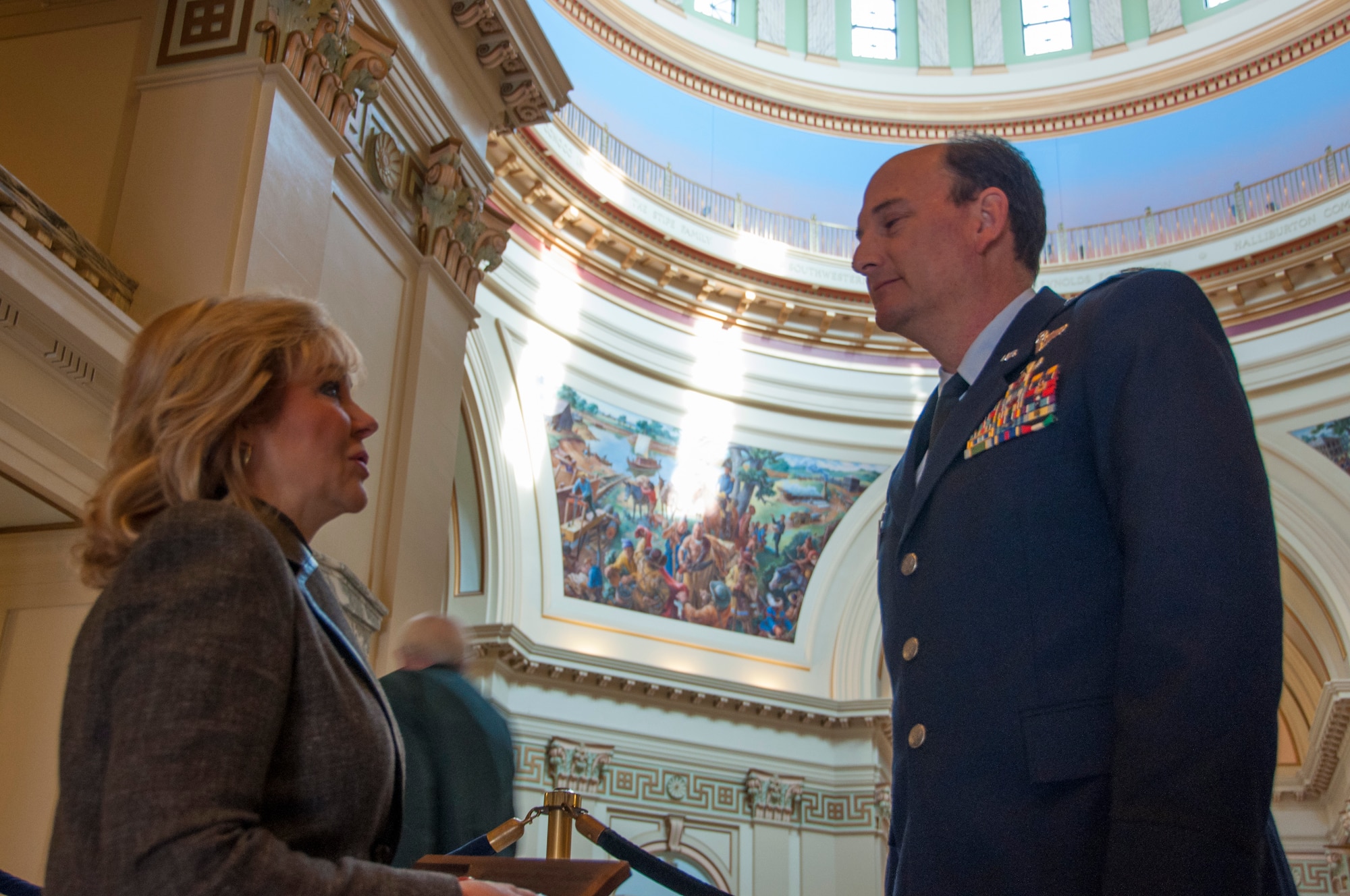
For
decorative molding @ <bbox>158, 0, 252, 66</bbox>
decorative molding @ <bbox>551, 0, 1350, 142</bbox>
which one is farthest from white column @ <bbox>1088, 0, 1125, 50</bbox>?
decorative molding @ <bbox>158, 0, 252, 66</bbox>

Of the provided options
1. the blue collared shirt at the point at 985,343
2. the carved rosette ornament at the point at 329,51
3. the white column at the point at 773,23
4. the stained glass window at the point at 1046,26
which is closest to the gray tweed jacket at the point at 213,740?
the blue collared shirt at the point at 985,343

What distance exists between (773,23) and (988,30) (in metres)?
3.21

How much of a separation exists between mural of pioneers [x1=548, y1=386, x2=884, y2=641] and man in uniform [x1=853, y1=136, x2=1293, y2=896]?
39.7 feet

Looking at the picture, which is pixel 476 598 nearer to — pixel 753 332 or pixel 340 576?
pixel 753 332

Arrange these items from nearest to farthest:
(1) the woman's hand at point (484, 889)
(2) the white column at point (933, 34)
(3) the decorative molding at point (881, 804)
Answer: (1) the woman's hand at point (484, 889), (3) the decorative molding at point (881, 804), (2) the white column at point (933, 34)

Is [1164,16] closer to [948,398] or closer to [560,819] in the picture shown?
[560,819]

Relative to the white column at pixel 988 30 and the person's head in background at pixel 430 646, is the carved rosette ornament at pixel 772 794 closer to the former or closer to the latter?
the white column at pixel 988 30

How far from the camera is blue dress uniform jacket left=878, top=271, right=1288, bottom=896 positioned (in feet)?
4.38

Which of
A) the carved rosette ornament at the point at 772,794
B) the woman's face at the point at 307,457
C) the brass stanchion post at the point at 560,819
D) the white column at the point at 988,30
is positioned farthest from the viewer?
the white column at the point at 988,30

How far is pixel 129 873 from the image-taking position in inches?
49.9

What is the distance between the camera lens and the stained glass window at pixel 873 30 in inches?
696

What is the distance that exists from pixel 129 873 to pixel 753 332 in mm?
14527

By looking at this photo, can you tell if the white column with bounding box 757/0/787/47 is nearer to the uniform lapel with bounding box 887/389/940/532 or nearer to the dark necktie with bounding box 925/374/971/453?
the uniform lapel with bounding box 887/389/940/532

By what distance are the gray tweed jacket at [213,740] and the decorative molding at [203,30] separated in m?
4.81
